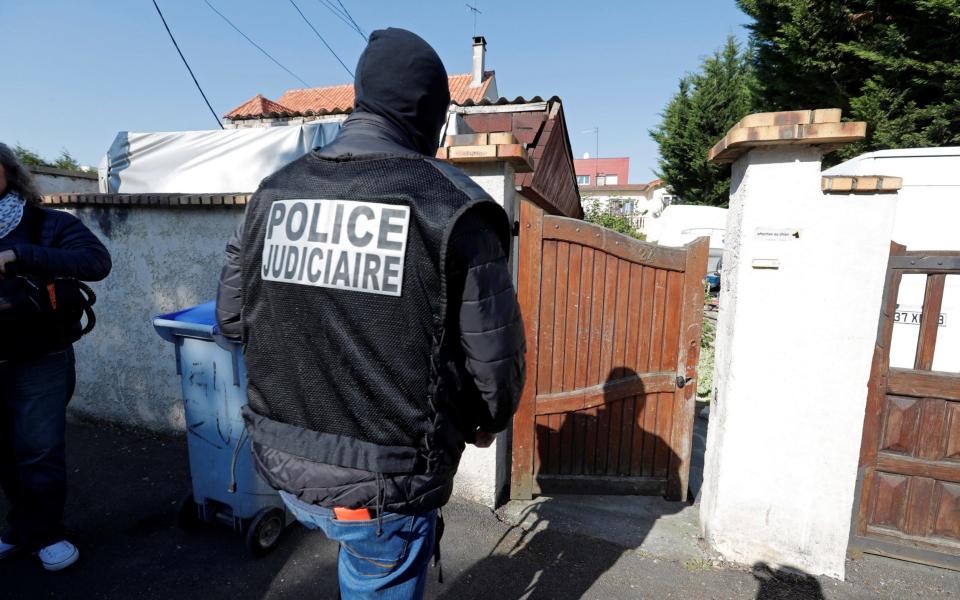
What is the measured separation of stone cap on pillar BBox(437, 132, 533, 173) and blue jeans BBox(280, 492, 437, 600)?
1970 mm

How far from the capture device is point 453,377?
133cm

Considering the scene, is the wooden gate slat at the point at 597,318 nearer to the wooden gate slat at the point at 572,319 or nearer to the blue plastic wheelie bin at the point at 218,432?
the wooden gate slat at the point at 572,319

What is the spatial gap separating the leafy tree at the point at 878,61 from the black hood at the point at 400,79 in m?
8.99

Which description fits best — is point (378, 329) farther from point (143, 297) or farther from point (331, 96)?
point (331, 96)

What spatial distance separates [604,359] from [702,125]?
18.3 metres

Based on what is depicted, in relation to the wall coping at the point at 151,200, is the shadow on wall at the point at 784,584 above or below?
below

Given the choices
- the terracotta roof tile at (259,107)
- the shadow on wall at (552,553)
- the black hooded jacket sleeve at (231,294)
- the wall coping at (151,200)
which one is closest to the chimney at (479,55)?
the terracotta roof tile at (259,107)

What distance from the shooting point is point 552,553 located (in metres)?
2.69

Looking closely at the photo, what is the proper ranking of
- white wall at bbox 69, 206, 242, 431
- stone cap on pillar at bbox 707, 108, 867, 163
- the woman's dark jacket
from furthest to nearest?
1. white wall at bbox 69, 206, 242, 431
2. the woman's dark jacket
3. stone cap on pillar at bbox 707, 108, 867, 163

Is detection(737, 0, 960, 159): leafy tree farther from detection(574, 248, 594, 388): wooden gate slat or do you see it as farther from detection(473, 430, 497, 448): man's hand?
detection(473, 430, 497, 448): man's hand

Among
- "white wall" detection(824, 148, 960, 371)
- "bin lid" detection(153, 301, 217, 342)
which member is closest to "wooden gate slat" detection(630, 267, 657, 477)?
"white wall" detection(824, 148, 960, 371)

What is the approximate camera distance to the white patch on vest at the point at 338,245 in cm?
124

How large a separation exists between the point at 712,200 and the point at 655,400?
17.1 m

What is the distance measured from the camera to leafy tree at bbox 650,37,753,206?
1783 cm
